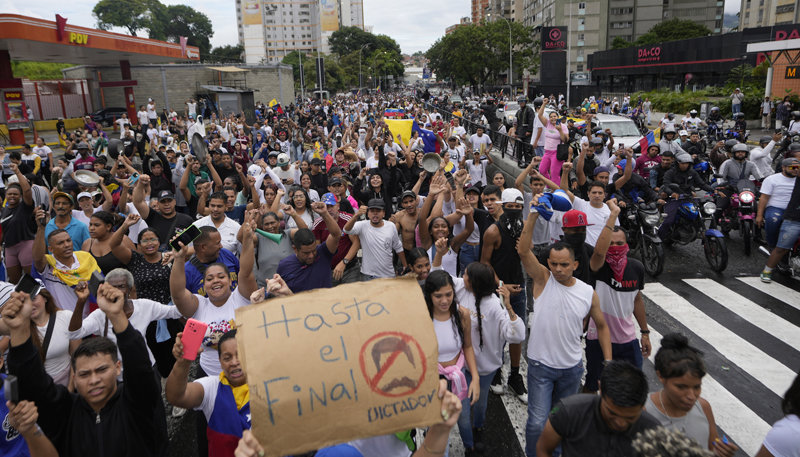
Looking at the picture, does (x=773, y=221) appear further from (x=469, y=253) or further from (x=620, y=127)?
(x=620, y=127)

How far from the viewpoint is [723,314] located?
7.12 metres

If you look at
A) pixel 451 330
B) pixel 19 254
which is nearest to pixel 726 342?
pixel 451 330

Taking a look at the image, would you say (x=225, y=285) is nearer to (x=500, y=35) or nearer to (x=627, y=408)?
(x=627, y=408)

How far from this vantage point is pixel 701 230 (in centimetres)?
889

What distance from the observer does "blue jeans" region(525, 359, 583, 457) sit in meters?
3.89

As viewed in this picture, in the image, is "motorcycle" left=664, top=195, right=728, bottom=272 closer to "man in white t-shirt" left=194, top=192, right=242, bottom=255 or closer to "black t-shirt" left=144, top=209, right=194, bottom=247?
"man in white t-shirt" left=194, top=192, right=242, bottom=255

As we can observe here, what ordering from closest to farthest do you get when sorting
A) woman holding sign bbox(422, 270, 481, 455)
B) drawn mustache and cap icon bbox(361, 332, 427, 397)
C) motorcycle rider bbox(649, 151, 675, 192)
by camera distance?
1. drawn mustache and cap icon bbox(361, 332, 427, 397)
2. woman holding sign bbox(422, 270, 481, 455)
3. motorcycle rider bbox(649, 151, 675, 192)

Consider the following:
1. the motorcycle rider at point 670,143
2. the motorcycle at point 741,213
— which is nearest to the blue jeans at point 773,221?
the motorcycle at point 741,213

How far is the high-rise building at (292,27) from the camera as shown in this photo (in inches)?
5413

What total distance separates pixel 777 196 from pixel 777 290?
135 centimetres

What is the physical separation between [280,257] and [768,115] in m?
26.8

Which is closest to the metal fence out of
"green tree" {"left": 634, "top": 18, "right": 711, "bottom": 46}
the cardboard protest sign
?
the cardboard protest sign

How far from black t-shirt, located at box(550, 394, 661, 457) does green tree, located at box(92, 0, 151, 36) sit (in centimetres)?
10973

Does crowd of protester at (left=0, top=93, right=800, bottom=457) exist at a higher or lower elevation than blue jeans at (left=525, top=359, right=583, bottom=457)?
higher
